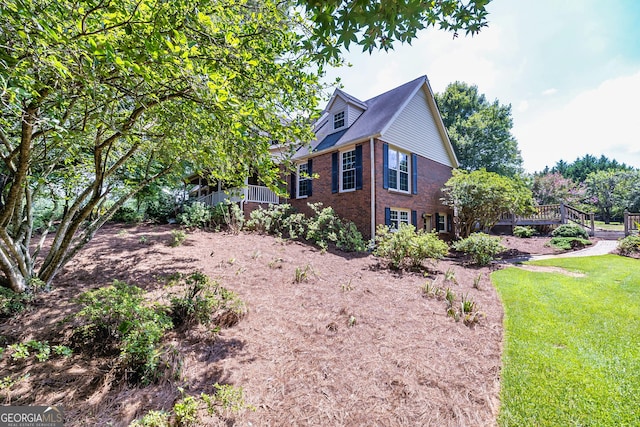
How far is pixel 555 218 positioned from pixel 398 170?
11.3 m

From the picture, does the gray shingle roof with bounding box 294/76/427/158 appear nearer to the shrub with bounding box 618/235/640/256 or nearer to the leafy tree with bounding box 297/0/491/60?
the leafy tree with bounding box 297/0/491/60

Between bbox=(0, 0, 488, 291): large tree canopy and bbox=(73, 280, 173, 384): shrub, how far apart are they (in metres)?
1.82

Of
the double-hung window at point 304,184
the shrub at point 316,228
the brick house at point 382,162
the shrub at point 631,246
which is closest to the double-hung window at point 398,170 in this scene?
the brick house at point 382,162

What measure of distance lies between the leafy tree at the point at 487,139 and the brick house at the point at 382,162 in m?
10.4

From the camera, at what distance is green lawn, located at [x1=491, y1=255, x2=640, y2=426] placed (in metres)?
2.49

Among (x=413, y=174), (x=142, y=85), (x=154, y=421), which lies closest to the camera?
(x=154, y=421)

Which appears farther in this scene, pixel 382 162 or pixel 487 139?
pixel 487 139

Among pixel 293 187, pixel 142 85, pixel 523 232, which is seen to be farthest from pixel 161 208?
pixel 523 232

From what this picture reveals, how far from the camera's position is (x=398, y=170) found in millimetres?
12195

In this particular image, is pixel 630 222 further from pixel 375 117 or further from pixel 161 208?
pixel 161 208

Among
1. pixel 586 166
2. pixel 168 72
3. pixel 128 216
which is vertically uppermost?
pixel 586 166

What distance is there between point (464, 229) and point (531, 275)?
6.16m

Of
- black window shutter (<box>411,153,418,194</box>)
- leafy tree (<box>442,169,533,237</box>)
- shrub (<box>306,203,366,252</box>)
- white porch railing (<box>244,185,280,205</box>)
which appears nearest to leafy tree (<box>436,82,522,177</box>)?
leafy tree (<box>442,169,533,237</box>)

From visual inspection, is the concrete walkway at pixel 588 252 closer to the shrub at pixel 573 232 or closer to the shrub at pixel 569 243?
the shrub at pixel 569 243
